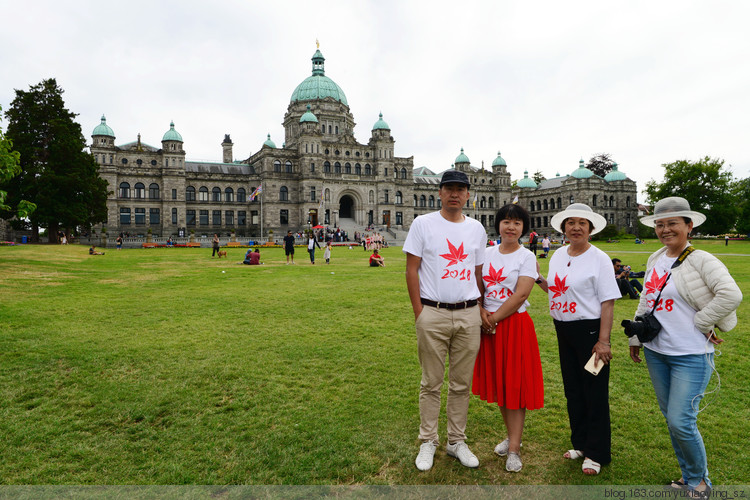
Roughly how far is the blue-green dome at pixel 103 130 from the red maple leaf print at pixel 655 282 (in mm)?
71395

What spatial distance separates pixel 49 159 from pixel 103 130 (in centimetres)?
2963

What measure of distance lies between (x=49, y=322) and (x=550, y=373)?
956 centimetres

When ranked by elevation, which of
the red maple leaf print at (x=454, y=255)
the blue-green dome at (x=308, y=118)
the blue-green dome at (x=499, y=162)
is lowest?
the red maple leaf print at (x=454, y=255)

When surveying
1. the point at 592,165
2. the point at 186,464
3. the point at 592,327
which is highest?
the point at 592,165

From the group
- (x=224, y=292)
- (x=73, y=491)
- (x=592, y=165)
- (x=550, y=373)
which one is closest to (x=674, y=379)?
(x=550, y=373)

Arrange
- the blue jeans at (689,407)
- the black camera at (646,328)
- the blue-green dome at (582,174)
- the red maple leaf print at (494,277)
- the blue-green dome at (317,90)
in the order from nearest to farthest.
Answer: the blue jeans at (689,407), the black camera at (646,328), the red maple leaf print at (494,277), the blue-green dome at (317,90), the blue-green dome at (582,174)

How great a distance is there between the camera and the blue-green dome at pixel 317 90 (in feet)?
221

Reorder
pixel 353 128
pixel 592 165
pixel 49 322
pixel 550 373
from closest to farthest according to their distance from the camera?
pixel 550 373 → pixel 49 322 → pixel 353 128 → pixel 592 165

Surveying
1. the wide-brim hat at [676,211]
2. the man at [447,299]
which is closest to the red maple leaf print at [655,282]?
the wide-brim hat at [676,211]

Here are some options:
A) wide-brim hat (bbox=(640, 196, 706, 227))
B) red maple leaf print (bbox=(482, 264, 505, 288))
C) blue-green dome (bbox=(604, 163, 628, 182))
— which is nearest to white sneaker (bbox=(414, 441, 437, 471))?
red maple leaf print (bbox=(482, 264, 505, 288))

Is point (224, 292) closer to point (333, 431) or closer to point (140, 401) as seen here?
point (140, 401)

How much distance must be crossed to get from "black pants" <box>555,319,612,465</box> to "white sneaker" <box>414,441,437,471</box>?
138cm

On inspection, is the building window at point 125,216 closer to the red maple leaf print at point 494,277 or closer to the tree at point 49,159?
the tree at point 49,159

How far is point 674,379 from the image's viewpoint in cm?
357
